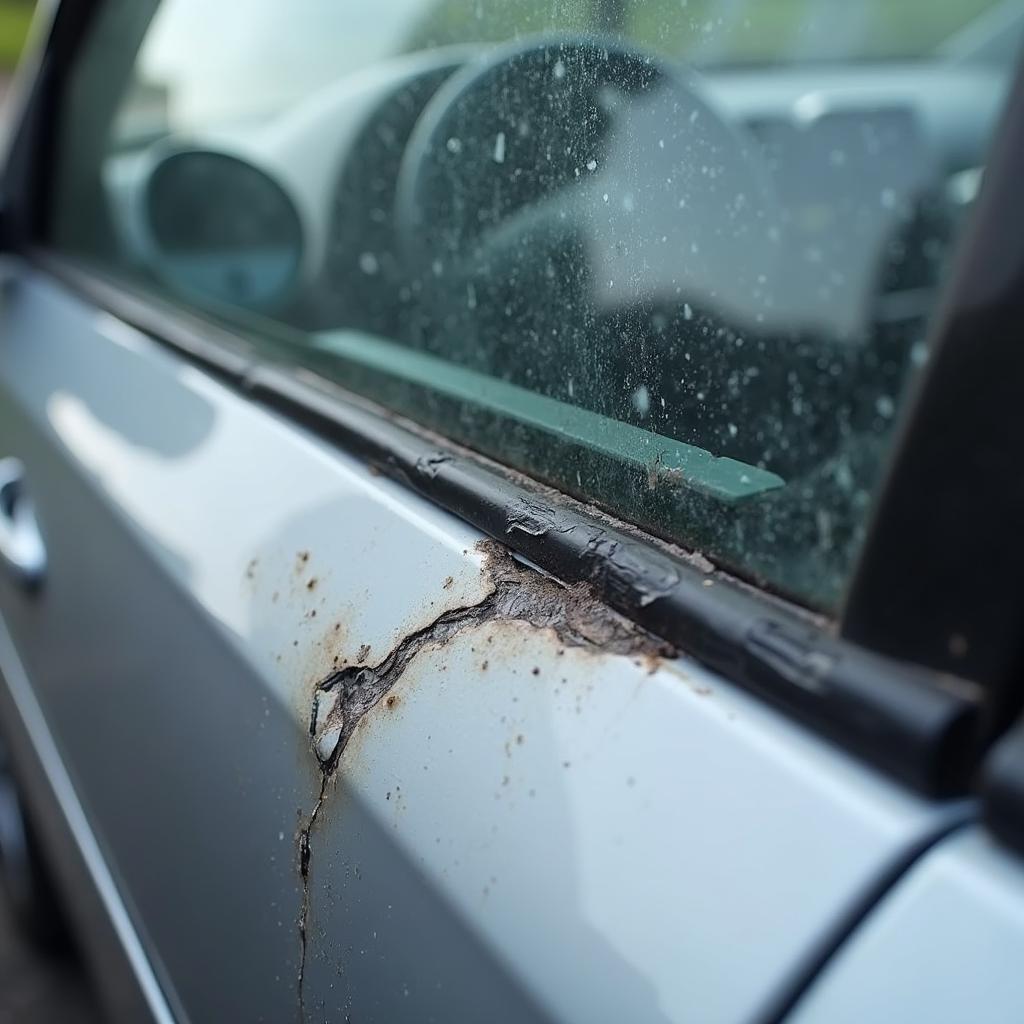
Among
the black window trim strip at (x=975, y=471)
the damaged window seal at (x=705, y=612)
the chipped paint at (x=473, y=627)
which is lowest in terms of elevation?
the chipped paint at (x=473, y=627)

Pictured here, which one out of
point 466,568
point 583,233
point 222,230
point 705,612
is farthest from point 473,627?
point 222,230

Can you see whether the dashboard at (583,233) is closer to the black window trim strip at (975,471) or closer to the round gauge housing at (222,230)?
the round gauge housing at (222,230)

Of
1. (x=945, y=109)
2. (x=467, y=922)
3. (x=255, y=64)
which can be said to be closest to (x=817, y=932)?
(x=467, y=922)

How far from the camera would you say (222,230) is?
6.57 feet

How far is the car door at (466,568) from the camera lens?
684 mm

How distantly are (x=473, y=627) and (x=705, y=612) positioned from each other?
0.69 feet

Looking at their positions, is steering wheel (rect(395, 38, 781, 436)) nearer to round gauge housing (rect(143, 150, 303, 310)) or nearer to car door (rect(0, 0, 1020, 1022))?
car door (rect(0, 0, 1020, 1022))

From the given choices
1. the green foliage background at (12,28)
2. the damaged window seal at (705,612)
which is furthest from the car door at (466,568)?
the green foliage background at (12,28)

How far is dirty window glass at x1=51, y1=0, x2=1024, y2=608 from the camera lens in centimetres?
100

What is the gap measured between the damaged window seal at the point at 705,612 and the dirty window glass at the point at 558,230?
48 mm

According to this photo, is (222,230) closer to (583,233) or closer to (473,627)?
(583,233)

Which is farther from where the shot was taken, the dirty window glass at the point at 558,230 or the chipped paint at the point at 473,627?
the dirty window glass at the point at 558,230

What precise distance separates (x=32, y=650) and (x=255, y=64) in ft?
3.51

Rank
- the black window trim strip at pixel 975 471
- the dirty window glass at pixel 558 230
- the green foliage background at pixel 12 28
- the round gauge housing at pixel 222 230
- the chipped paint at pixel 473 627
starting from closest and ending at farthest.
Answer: the black window trim strip at pixel 975 471 → the chipped paint at pixel 473 627 → the dirty window glass at pixel 558 230 → the round gauge housing at pixel 222 230 → the green foliage background at pixel 12 28
